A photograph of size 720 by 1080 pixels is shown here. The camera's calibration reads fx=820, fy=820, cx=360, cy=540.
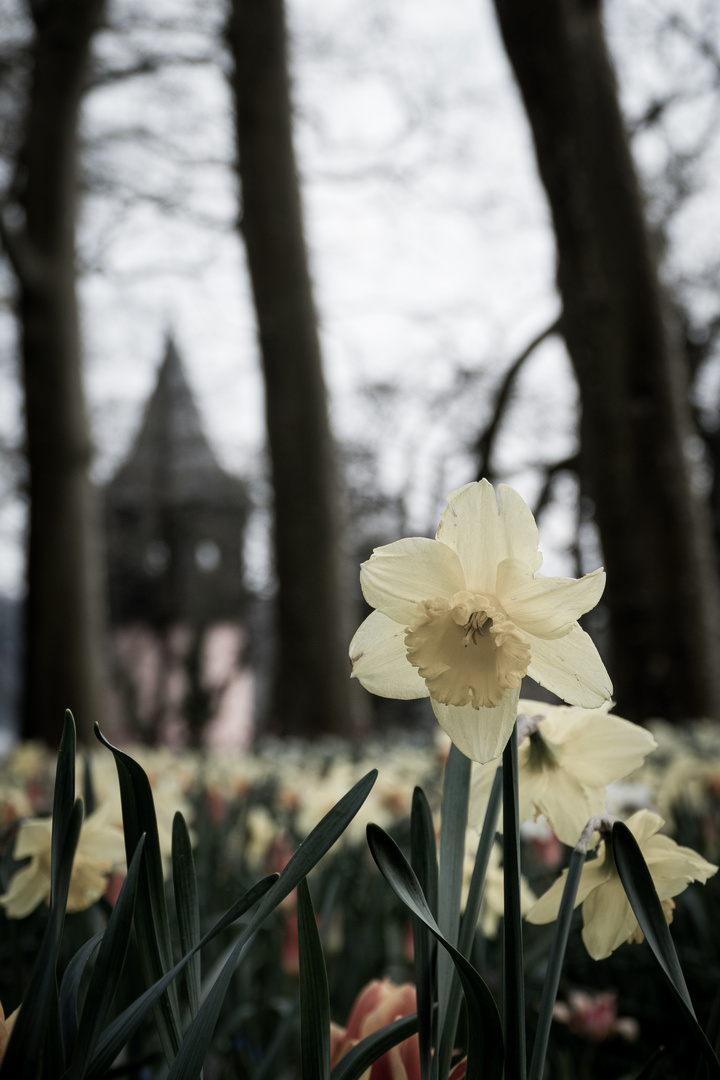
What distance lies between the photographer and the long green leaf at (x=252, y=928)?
0.47 meters

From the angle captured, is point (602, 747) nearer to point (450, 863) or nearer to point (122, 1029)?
point (450, 863)

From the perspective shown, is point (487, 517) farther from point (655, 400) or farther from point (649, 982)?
point (655, 400)

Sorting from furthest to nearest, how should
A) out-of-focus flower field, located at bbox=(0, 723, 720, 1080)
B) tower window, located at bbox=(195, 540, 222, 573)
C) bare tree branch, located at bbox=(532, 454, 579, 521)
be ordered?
tower window, located at bbox=(195, 540, 222, 573), bare tree branch, located at bbox=(532, 454, 579, 521), out-of-focus flower field, located at bbox=(0, 723, 720, 1080)

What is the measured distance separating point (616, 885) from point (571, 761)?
0.30 ft

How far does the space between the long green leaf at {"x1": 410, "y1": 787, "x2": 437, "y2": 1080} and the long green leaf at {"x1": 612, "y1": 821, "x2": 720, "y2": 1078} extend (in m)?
0.13

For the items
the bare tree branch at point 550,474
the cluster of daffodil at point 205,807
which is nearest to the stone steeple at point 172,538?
the bare tree branch at point 550,474

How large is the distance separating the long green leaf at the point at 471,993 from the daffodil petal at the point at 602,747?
19 centimetres

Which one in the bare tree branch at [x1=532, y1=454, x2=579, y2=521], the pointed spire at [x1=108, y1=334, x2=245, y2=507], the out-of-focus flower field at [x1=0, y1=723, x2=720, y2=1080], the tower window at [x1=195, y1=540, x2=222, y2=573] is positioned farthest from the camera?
the tower window at [x1=195, y1=540, x2=222, y2=573]

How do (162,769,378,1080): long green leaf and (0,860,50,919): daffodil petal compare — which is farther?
(0,860,50,919): daffodil petal

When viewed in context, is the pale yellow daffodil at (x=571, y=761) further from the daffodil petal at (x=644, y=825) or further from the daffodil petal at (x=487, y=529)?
the daffodil petal at (x=487, y=529)

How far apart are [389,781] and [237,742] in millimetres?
18234

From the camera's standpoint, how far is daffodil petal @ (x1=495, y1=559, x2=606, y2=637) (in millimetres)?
508

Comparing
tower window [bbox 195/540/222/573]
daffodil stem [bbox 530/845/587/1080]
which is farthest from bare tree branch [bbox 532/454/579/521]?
tower window [bbox 195/540/222/573]

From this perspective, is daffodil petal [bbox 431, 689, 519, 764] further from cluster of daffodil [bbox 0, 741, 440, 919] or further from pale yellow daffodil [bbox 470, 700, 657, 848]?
cluster of daffodil [bbox 0, 741, 440, 919]
